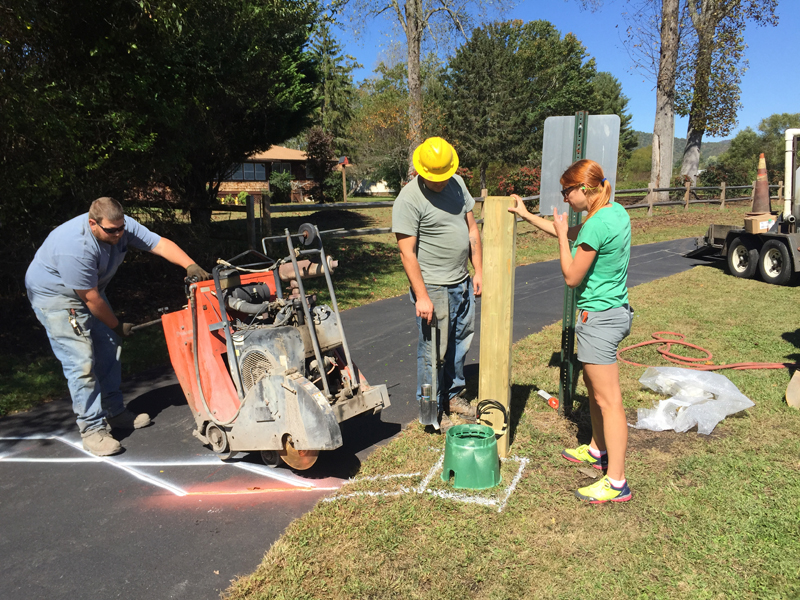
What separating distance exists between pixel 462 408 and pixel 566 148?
2.14m

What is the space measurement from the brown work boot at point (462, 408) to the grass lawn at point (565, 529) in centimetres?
31

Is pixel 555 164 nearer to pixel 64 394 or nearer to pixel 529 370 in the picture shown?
pixel 529 370

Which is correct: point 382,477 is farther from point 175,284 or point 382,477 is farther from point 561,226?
point 175,284

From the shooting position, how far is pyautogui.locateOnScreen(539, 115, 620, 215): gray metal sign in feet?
13.2

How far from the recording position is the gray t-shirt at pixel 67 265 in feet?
12.6

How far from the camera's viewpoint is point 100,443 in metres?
4.05

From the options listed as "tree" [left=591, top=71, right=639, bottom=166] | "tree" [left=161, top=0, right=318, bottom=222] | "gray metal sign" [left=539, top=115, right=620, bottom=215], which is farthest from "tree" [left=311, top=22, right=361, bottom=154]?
"gray metal sign" [left=539, top=115, right=620, bottom=215]

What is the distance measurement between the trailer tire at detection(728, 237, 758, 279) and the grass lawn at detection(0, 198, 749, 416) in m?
3.91

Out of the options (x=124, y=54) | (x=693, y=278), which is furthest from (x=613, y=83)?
(x=124, y=54)

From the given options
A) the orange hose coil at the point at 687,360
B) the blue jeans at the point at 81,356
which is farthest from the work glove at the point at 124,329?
the orange hose coil at the point at 687,360

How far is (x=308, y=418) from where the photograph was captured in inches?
124

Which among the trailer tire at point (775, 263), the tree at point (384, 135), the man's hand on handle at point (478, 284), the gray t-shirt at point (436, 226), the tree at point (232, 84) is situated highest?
the tree at point (384, 135)

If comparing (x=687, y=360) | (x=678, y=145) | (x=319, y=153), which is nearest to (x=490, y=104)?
(x=319, y=153)

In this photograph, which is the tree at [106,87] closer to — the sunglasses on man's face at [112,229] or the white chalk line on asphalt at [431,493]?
the sunglasses on man's face at [112,229]
